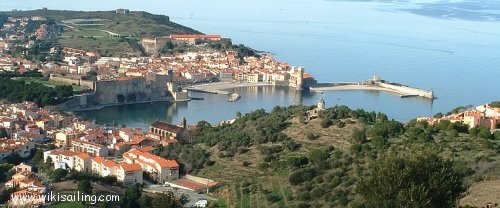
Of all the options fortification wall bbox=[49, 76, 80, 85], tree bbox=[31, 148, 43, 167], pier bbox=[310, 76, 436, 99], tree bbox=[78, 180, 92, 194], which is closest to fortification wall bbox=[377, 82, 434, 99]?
pier bbox=[310, 76, 436, 99]

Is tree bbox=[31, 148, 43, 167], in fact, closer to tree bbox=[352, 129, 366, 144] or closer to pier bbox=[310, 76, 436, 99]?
tree bbox=[352, 129, 366, 144]

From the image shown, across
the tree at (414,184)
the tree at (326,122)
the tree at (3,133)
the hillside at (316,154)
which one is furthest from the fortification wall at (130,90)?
the tree at (414,184)

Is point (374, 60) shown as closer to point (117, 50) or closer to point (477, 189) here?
point (117, 50)

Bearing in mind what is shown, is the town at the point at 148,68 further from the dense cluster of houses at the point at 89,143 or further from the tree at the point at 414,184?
the tree at the point at 414,184

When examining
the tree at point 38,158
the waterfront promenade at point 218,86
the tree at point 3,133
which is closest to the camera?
the tree at point 38,158

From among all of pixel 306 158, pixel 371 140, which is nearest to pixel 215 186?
pixel 306 158

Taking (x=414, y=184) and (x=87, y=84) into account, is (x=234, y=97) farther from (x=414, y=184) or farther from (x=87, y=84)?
(x=414, y=184)
